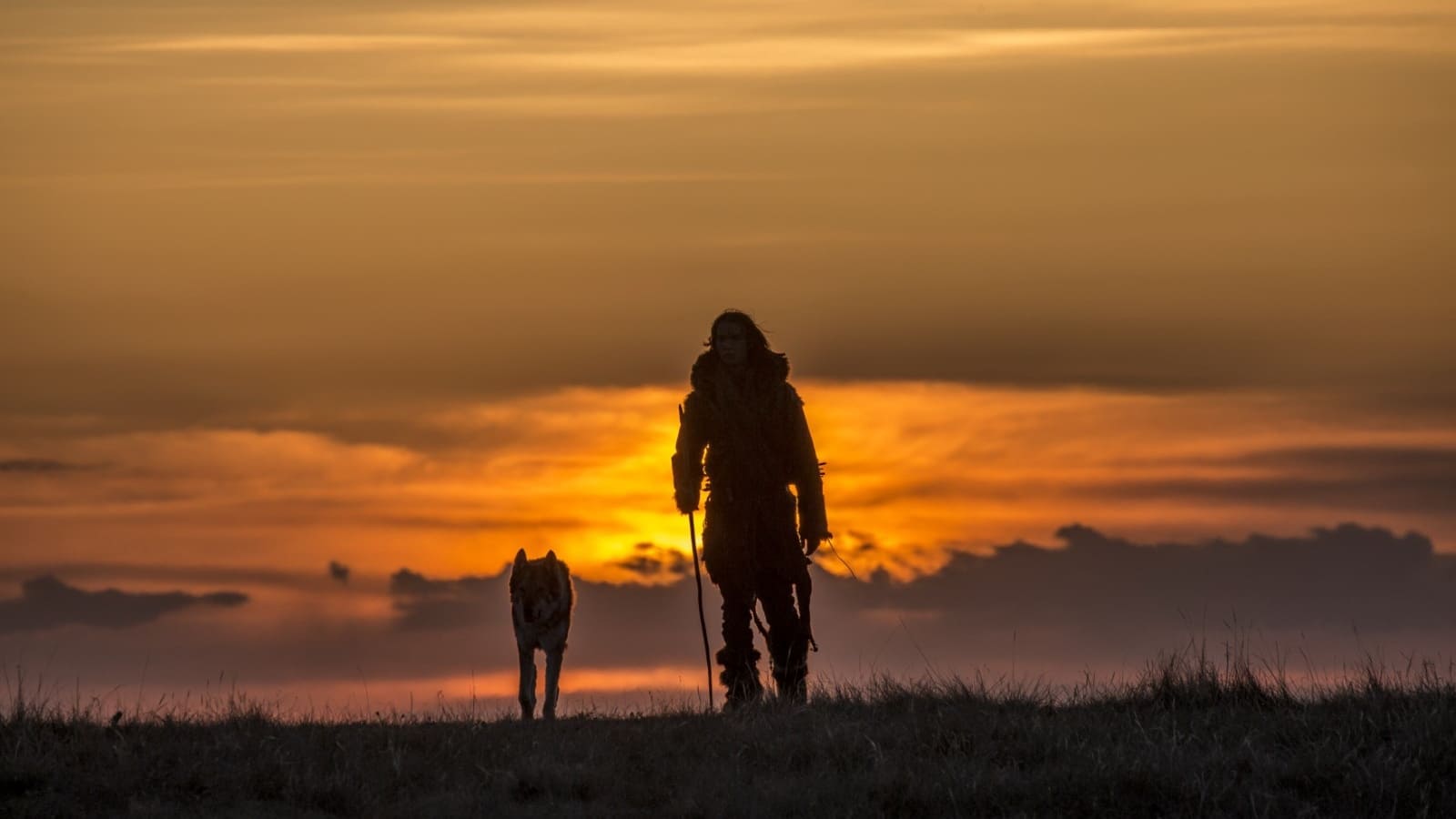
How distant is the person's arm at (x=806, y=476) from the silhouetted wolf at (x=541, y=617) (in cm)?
332

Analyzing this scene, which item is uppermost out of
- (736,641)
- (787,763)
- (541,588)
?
(541,588)

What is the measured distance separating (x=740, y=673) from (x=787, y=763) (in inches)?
147

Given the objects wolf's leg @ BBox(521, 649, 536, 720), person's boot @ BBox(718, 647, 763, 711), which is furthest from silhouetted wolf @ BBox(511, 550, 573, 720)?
person's boot @ BBox(718, 647, 763, 711)

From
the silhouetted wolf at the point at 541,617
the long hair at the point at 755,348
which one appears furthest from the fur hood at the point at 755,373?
the silhouetted wolf at the point at 541,617

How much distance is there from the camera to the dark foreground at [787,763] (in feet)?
38.8

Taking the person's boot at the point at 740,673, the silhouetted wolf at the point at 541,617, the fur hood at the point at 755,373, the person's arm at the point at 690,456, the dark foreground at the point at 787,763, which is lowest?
the dark foreground at the point at 787,763

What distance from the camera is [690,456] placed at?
16.4 m

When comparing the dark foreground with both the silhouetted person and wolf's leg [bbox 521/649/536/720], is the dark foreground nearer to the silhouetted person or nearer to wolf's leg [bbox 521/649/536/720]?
the silhouetted person

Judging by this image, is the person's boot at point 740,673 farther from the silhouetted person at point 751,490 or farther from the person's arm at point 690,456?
the person's arm at point 690,456

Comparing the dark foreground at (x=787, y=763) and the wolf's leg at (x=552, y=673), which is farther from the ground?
the wolf's leg at (x=552, y=673)

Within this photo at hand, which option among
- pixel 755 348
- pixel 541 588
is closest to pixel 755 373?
pixel 755 348

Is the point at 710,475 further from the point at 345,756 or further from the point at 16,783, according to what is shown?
the point at 16,783

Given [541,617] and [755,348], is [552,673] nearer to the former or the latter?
[541,617]

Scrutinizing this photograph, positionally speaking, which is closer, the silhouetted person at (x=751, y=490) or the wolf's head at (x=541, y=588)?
the silhouetted person at (x=751, y=490)
